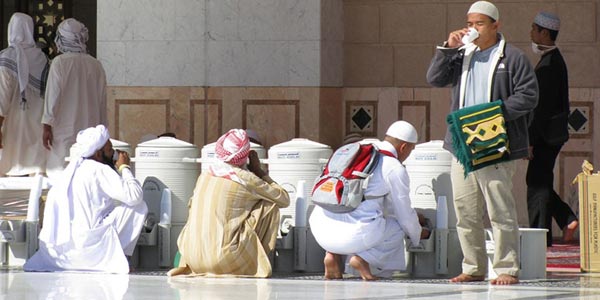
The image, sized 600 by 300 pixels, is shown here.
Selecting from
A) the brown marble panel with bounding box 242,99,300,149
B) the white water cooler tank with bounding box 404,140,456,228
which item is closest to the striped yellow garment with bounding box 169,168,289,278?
the white water cooler tank with bounding box 404,140,456,228

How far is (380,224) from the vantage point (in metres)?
9.48

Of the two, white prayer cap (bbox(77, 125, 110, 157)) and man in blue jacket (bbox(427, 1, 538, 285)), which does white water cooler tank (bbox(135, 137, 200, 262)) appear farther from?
man in blue jacket (bbox(427, 1, 538, 285))

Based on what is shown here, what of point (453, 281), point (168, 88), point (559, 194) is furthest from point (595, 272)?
point (168, 88)

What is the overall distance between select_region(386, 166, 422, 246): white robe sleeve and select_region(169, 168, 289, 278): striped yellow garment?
73 centimetres

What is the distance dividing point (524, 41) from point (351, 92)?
4.94 ft

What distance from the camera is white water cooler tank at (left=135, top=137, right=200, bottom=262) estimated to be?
33.9 ft

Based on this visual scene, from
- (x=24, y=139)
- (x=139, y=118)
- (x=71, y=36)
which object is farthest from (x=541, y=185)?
(x=24, y=139)

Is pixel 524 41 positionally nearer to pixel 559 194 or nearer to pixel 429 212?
pixel 559 194

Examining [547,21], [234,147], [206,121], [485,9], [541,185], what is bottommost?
[541,185]

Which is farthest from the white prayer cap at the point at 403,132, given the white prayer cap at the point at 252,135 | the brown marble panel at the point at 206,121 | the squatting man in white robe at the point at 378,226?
the brown marble panel at the point at 206,121

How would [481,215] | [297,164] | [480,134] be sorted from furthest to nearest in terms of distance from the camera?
[297,164], [481,215], [480,134]

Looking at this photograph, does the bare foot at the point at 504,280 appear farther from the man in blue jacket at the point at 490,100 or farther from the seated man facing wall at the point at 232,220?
the seated man facing wall at the point at 232,220

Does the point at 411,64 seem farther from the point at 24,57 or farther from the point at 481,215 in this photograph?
the point at 481,215

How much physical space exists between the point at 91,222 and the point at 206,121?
10.1ft
